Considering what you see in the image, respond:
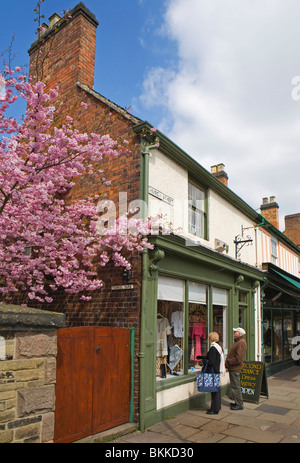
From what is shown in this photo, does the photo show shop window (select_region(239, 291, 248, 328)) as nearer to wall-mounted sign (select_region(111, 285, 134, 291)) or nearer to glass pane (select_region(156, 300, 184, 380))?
glass pane (select_region(156, 300, 184, 380))

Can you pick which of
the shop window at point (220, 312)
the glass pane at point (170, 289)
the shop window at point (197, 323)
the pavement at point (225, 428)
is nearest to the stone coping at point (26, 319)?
the pavement at point (225, 428)

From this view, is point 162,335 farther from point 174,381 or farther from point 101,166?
point 101,166

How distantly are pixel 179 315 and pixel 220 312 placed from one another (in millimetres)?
2415

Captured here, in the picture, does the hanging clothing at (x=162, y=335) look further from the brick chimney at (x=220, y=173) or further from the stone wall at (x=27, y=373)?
the brick chimney at (x=220, y=173)

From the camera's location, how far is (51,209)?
862cm

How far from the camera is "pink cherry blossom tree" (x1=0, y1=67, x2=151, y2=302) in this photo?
6664 mm

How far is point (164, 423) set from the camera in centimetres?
724

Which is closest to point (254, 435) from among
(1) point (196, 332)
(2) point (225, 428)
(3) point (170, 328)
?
(2) point (225, 428)

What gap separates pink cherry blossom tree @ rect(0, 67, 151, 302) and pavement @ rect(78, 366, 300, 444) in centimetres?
288

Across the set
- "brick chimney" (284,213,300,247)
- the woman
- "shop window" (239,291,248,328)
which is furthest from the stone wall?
"brick chimney" (284,213,300,247)

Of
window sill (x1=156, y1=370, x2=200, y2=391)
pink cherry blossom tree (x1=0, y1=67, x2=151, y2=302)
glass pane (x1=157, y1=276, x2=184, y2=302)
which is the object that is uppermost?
pink cherry blossom tree (x1=0, y1=67, x2=151, y2=302)
